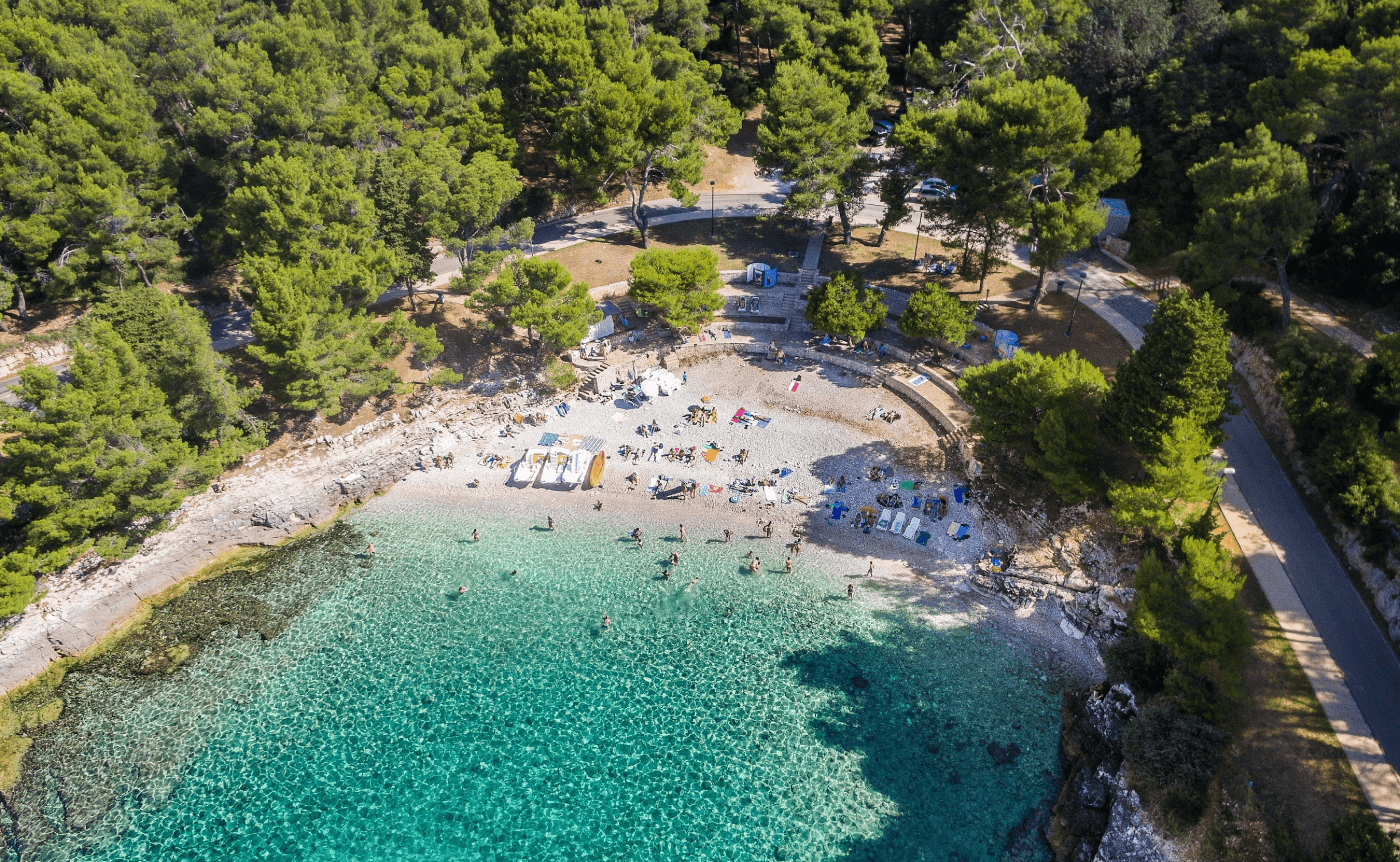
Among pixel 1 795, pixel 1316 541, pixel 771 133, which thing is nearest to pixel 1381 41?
pixel 1316 541

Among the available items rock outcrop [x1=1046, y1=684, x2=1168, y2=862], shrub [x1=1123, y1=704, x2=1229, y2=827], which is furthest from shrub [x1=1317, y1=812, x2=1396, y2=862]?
rock outcrop [x1=1046, y1=684, x2=1168, y2=862]

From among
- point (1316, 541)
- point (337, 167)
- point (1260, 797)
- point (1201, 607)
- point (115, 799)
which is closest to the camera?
point (1260, 797)

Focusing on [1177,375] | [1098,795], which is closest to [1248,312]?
[1177,375]

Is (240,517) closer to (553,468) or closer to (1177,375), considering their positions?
(553,468)

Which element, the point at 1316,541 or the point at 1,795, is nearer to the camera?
the point at 1,795

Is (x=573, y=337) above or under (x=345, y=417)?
above

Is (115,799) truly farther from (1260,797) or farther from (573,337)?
(1260,797)

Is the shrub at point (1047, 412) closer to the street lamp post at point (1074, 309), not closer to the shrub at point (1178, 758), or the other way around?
the street lamp post at point (1074, 309)
